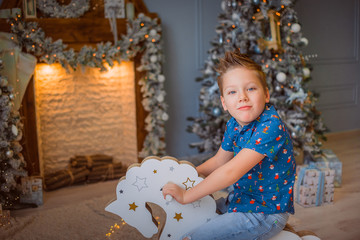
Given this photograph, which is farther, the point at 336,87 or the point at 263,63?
the point at 336,87

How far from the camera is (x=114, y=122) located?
4438mm

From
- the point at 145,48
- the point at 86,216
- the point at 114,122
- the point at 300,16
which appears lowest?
the point at 86,216

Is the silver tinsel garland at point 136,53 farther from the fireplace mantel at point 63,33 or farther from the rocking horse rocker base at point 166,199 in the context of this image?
the rocking horse rocker base at point 166,199

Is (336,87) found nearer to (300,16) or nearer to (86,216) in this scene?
(300,16)

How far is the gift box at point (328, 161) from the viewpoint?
3.64 m

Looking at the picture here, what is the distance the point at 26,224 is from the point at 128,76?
1.94 m

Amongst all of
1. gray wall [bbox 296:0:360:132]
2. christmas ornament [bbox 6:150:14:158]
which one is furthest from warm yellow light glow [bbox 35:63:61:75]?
gray wall [bbox 296:0:360:132]

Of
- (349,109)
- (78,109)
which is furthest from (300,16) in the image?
(78,109)

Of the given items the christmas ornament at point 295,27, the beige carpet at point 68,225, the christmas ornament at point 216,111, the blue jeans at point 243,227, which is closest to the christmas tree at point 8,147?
the beige carpet at point 68,225

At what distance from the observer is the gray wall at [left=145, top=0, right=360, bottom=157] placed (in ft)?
14.4

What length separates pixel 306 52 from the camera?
5.30 m

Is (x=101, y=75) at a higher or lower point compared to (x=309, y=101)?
higher

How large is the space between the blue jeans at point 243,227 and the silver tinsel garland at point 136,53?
99.3 inches

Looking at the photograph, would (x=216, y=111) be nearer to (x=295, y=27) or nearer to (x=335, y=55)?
(x=295, y=27)
